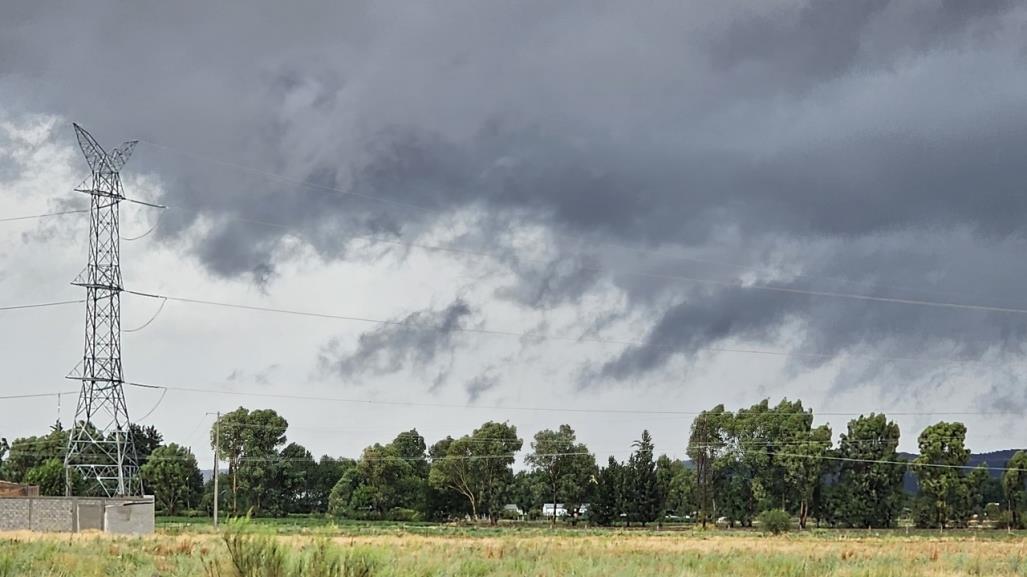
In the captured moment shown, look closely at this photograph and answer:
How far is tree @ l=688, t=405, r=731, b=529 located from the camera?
10394 centimetres

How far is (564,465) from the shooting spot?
11281 centimetres

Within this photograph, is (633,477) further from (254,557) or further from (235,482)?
(254,557)

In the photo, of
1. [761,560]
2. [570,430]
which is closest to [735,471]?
[570,430]

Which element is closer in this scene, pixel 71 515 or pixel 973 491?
pixel 71 515

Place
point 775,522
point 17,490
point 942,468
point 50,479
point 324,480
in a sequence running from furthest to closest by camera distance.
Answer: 1. point 324,480
2. point 50,479
3. point 942,468
4. point 775,522
5. point 17,490

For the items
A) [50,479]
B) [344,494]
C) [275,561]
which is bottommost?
[275,561]

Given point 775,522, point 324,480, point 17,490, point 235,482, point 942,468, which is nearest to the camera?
point 17,490

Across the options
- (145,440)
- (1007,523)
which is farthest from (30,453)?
(1007,523)

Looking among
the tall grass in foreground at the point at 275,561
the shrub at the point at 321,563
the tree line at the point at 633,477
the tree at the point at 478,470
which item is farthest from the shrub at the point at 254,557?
the tree at the point at 478,470

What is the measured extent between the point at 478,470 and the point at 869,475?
123ft

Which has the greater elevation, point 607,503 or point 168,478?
point 168,478

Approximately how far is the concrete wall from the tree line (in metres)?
40.9

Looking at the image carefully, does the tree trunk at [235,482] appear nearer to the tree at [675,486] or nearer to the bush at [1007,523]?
the tree at [675,486]

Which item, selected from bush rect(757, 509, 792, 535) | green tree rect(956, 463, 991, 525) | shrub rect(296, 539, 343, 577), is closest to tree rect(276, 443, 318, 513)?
bush rect(757, 509, 792, 535)
